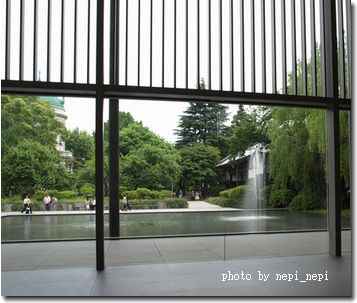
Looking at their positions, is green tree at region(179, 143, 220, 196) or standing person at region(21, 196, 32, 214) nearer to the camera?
standing person at region(21, 196, 32, 214)

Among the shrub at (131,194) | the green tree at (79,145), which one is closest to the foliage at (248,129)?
the shrub at (131,194)

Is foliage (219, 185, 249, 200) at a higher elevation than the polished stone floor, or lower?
higher

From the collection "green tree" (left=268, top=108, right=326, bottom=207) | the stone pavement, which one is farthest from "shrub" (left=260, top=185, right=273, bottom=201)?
the stone pavement

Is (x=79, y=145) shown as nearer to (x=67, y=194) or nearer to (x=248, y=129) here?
(x=67, y=194)

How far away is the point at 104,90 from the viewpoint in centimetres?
654

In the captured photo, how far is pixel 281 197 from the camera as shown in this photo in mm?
21828

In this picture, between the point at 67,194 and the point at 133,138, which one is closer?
the point at 67,194

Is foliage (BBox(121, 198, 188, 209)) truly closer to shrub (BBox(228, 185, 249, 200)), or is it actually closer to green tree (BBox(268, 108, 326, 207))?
shrub (BBox(228, 185, 249, 200))

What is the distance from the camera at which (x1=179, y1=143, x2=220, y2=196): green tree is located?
22.3 meters

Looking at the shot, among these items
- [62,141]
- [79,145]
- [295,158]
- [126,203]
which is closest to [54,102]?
[62,141]

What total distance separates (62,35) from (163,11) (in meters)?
1.94

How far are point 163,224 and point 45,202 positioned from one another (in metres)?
6.35

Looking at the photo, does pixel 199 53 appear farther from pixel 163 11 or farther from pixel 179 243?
pixel 179 243

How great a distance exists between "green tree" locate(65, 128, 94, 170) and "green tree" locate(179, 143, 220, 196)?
5.62m
